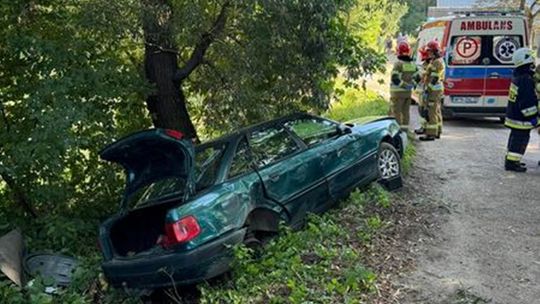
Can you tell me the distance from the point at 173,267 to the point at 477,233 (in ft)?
10.5

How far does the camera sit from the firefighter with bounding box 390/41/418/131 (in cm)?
1016

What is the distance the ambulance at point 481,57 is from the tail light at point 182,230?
363 inches

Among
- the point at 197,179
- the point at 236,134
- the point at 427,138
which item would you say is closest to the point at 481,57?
the point at 427,138

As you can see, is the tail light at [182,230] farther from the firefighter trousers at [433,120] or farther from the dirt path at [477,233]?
the firefighter trousers at [433,120]

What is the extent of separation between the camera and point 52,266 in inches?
253

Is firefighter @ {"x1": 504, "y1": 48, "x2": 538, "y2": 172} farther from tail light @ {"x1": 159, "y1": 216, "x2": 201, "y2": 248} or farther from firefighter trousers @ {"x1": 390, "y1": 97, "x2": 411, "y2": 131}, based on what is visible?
tail light @ {"x1": 159, "y1": 216, "x2": 201, "y2": 248}

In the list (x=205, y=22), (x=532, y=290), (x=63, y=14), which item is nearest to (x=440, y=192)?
(x=532, y=290)

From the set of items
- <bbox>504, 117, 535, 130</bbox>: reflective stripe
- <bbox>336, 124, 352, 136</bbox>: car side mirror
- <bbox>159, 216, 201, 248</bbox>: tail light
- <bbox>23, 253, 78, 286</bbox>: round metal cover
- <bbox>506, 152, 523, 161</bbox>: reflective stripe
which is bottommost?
<bbox>23, 253, 78, 286</bbox>: round metal cover

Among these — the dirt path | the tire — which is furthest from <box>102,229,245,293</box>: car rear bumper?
the tire

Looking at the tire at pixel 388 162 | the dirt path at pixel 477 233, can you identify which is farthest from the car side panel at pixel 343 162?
the dirt path at pixel 477 233

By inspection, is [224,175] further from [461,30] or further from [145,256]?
[461,30]

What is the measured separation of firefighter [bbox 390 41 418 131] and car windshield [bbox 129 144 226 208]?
5329 millimetres

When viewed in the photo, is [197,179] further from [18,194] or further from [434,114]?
[434,114]

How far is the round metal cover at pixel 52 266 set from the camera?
627 centimetres
